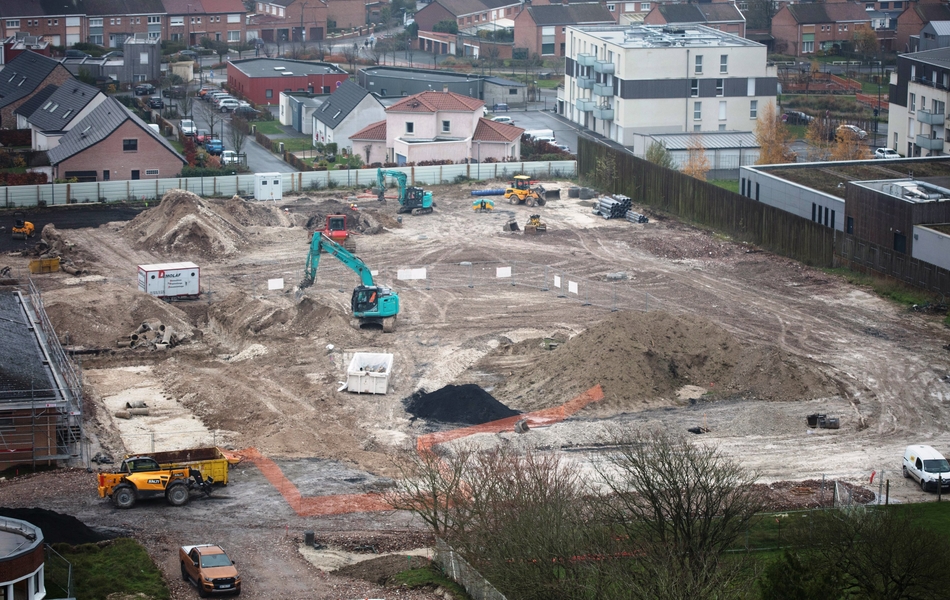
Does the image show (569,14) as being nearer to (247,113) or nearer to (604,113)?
(604,113)

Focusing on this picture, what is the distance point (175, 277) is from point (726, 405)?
24.3 metres

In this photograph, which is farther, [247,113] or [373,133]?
[247,113]

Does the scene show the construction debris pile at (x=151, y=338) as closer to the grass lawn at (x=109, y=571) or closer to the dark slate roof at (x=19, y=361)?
the dark slate roof at (x=19, y=361)

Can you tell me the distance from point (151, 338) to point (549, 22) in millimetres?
89880

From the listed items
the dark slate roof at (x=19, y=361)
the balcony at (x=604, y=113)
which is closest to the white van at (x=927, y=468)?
the dark slate roof at (x=19, y=361)

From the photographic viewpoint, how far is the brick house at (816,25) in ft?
427

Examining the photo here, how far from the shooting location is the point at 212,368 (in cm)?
4462

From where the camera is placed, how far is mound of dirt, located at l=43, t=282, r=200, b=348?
46969mm

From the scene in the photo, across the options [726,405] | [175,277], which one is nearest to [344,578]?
[726,405]

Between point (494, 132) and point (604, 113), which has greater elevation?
point (604, 113)

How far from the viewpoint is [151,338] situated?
154ft

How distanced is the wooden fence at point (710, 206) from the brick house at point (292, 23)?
241 ft

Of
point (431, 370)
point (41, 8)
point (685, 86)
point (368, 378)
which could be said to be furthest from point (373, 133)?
point (41, 8)

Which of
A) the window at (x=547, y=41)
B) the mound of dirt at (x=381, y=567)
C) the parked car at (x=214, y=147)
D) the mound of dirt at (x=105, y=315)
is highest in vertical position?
the window at (x=547, y=41)
